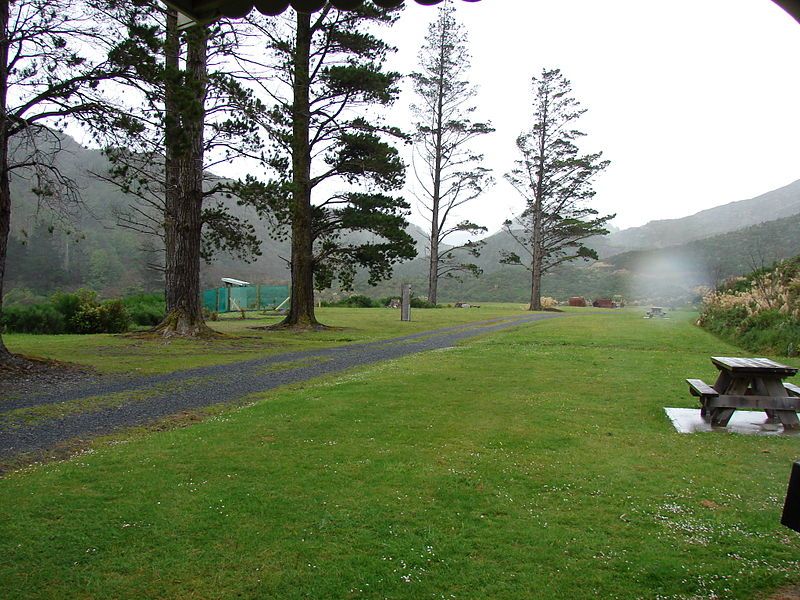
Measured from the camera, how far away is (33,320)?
18.3m

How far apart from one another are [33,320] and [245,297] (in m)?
16.3

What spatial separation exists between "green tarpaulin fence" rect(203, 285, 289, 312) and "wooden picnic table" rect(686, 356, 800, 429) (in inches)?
1099

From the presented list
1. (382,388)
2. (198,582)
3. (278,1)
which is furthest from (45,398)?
(278,1)

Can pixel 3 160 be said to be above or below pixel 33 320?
above

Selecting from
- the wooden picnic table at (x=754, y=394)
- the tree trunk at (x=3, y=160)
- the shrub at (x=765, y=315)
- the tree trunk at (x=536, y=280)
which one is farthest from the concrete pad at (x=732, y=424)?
the tree trunk at (x=536, y=280)

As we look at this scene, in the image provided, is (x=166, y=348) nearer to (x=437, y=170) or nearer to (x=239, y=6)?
(x=239, y=6)

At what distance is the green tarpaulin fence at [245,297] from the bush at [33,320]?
1205cm

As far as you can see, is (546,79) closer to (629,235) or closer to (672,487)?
(672,487)

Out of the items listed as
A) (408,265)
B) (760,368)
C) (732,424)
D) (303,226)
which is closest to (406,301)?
(303,226)

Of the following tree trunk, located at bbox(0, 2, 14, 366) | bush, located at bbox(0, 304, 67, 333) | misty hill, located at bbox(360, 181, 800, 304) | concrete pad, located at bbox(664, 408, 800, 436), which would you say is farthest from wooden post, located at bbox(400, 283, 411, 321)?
misty hill, located at bbox(360, 181, 800, 304)

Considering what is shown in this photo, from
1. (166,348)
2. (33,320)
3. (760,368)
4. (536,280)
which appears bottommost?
(166,348)

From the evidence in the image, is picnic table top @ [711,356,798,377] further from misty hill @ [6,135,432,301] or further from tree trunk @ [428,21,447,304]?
tree trunk @ [428,21,447,304]

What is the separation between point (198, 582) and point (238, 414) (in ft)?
12.6

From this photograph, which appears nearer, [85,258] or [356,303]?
[356,303]
